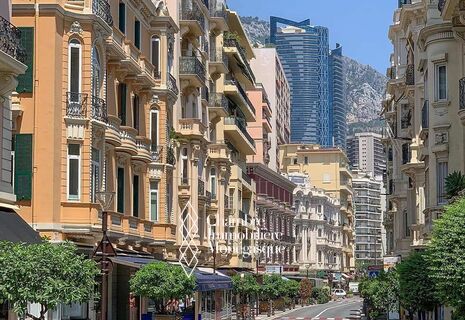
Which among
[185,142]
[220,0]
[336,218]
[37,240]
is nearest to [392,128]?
[220,0]

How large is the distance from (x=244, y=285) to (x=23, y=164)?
4235 cm

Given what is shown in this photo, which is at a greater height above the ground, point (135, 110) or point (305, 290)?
point (135, 110)

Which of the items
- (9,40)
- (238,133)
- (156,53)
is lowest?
(9,40)

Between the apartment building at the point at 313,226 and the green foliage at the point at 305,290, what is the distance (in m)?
15.6

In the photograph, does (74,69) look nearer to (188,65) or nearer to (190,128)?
(188,65)

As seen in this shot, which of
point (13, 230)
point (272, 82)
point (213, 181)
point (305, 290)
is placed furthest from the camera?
point (272, 82)

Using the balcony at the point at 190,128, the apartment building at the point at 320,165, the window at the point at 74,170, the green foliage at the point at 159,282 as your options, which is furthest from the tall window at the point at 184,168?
the apartment building at the point at 320,165

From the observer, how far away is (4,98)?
2773 cm

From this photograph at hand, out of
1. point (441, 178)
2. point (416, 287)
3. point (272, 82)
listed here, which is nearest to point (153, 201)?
point (441, 178)

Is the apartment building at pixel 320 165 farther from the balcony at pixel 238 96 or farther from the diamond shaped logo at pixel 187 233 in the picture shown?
the diamond shaped logo at pixel 187 233

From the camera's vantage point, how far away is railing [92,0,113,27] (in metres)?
36.2

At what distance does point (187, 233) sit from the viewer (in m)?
57.2

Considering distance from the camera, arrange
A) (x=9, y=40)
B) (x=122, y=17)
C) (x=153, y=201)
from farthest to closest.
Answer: (x=153, y=201)
(x=122, y=17)
(x=9, y=40)

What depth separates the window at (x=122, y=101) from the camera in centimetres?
4266
